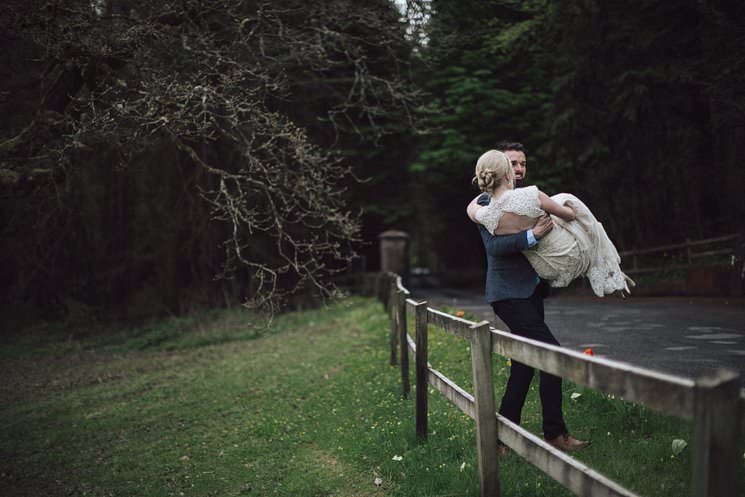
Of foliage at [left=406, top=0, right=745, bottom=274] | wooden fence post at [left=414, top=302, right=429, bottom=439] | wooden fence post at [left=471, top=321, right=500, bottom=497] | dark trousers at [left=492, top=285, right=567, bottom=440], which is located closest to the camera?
wooden fence post at [left=471, top=321, right=500, bottom=497]

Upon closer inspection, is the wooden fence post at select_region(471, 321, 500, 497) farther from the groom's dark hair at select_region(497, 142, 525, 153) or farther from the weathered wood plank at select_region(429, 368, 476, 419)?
the groom's dark hair at select_region(497, 142, 525, 153)

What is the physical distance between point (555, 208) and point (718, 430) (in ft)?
8.08

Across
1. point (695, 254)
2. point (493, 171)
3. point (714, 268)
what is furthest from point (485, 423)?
point (695, 254)

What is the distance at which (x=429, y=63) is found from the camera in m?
13.9

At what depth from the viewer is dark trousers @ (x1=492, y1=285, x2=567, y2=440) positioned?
14.3ft

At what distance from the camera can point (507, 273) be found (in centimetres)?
450

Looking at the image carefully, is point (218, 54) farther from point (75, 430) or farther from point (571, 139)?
point (571, 139)

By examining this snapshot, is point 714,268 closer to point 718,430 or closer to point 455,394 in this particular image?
point 455,394

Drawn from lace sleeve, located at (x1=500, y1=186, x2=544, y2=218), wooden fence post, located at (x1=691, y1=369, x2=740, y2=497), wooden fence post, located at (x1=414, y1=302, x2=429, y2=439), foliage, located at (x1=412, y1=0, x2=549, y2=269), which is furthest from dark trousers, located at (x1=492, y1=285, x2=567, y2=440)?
foliage, located at (x1=412, y1=0, x2=549, y2=269)

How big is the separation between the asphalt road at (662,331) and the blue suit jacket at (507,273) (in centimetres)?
244

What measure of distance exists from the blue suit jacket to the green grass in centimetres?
120

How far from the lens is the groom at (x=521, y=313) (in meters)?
4.35

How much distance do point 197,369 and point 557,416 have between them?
367 inches

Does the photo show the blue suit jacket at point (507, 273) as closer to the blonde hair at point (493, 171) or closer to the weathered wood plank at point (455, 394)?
the blonde hair at point (493, 171)
